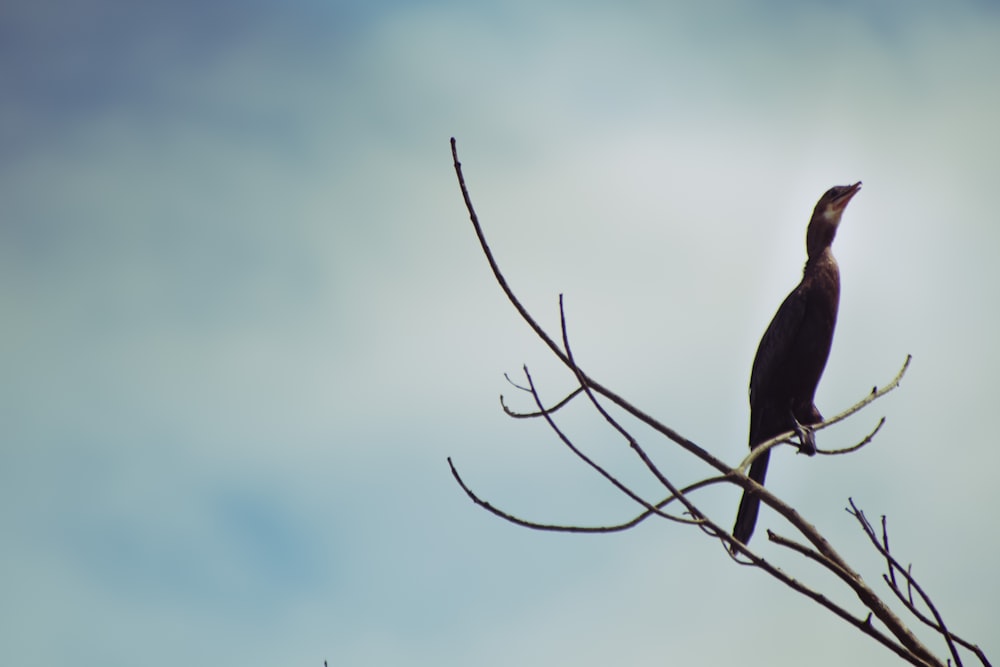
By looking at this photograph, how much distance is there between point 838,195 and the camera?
5660 millimetres

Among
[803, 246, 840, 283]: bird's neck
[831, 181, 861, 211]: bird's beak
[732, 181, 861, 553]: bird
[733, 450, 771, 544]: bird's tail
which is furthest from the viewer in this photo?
[831, 181, 861, 211]: bird's beak

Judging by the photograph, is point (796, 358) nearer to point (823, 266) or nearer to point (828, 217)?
point (823, 266)

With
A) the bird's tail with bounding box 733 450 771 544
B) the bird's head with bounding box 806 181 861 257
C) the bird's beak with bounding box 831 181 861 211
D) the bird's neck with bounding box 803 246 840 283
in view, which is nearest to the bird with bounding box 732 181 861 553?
the bird's neck with bounding box 803 246 840 283

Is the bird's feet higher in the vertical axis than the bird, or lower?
lower

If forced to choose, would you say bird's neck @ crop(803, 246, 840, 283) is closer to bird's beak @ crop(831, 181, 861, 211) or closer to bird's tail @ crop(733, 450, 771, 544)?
bird's beak @ crop(831, 181, 861, 211)

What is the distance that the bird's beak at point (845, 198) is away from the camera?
5.62 m

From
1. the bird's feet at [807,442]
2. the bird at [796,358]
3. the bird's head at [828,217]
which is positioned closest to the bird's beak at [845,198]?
the bird's head at [828,217]

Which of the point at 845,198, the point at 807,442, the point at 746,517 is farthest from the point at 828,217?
the point at 746,517

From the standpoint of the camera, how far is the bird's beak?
221 inches

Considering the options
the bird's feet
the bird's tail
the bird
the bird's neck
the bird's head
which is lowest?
the bird's tail

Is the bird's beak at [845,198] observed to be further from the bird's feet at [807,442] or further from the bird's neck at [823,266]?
the bird's feet at [807,442]

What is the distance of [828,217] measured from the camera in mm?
5660

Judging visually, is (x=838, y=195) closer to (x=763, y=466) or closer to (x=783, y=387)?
(x=783, y=387)

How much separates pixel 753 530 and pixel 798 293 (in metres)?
1.80
